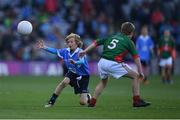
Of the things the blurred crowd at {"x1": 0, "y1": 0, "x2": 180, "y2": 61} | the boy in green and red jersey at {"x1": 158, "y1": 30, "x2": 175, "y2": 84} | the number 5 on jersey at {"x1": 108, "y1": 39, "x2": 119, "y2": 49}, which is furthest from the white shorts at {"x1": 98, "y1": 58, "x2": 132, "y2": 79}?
the blurred crowd at {"x1": 0, "y1": 0, "x2": 180, "y2": 61}

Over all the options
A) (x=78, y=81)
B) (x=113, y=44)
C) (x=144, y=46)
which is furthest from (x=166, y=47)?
(x=113, y=44)

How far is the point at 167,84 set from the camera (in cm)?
3159

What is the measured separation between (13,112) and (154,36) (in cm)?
2406

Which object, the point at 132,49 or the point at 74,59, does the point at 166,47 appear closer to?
the point at 74,59

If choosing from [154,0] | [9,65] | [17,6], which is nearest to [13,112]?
[9,65]

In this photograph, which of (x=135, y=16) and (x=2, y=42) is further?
(x=135, y=16)

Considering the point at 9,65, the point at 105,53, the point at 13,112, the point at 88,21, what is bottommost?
the point at 13,112

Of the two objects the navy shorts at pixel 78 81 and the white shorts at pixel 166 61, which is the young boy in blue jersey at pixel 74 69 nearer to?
the navy shorts at pixel 78 81

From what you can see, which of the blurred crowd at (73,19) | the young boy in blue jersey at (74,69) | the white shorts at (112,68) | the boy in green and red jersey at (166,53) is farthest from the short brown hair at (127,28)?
the blurred crowd at (73,19)

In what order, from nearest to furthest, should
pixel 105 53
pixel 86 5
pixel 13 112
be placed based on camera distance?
pixel 13 112, pixel 105 53, pixel 86 5

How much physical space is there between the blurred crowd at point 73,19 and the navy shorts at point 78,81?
17.8 meters

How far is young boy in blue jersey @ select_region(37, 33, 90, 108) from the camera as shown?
1956cm

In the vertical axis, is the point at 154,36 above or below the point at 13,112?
above

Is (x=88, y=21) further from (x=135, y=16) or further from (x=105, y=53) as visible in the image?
(x=105, y=53)
